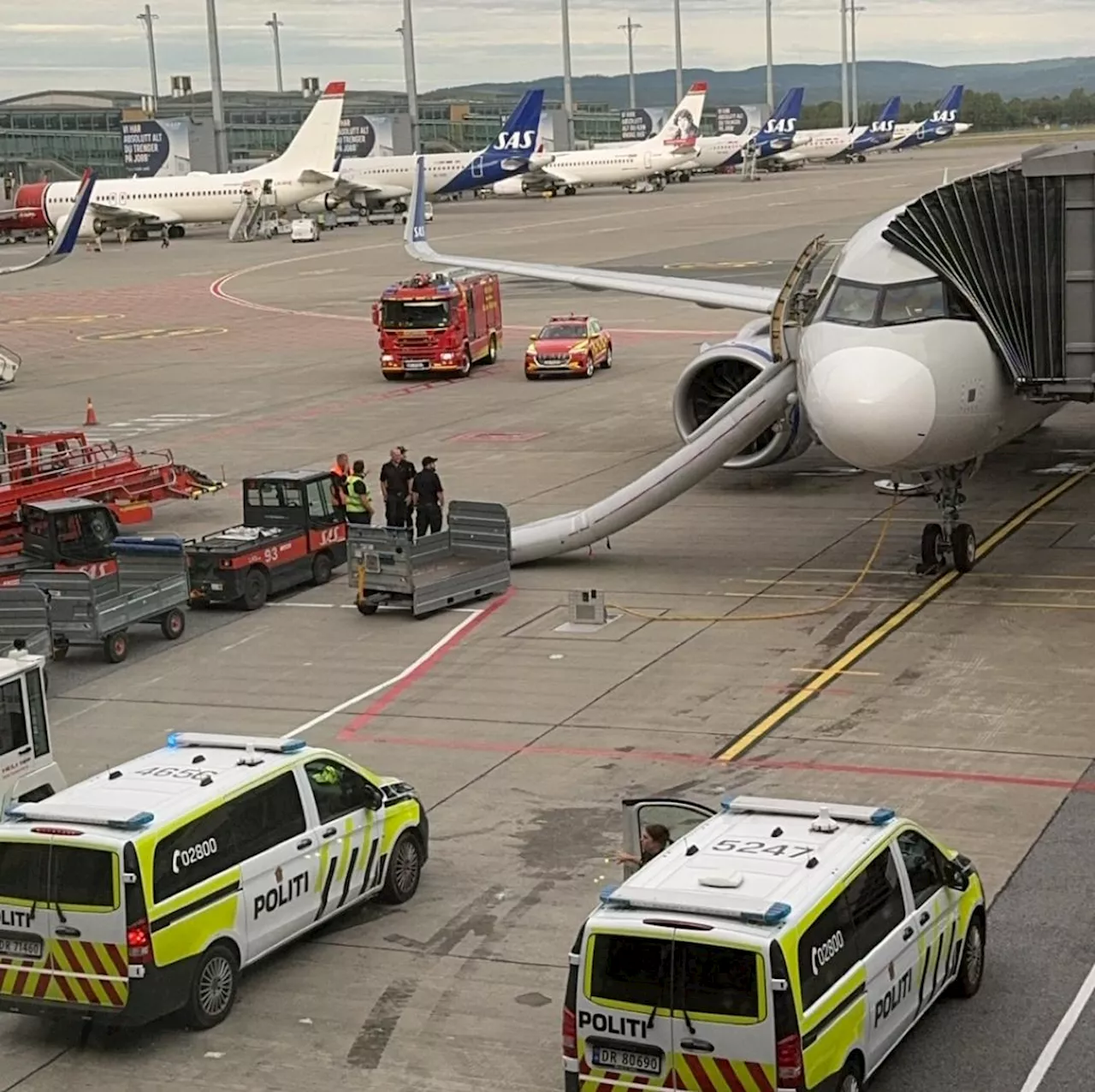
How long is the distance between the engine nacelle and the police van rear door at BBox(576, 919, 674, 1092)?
23.0 metres

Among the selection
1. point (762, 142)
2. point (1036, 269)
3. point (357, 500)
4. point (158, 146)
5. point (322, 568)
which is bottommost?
point (322, 568)

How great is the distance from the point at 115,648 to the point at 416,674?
4.47 metres

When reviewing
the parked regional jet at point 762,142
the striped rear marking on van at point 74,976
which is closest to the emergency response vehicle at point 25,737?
the striped rear marking on van at point 74,976

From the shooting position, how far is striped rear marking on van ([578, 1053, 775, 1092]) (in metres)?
12.1

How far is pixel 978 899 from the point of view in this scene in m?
15.0

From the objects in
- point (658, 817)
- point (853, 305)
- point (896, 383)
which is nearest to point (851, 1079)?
point (658, 817)

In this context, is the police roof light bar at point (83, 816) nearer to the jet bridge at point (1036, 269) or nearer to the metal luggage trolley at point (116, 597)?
the metal luggage trolley at point (116, 597)

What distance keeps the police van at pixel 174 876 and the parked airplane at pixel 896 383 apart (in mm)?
11449

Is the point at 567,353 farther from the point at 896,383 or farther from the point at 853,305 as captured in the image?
the point at 896,383

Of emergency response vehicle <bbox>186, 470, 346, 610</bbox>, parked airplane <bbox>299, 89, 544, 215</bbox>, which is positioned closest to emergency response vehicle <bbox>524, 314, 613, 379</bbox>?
emergency response vehicle <bbox>186, 470, 346, 610</bbox>

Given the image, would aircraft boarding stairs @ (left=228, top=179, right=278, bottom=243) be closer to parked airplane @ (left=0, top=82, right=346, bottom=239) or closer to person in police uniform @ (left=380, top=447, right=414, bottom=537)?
parked airplane @ (left=0, top=82, right=346, bottom=239)

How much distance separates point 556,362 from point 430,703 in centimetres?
3037

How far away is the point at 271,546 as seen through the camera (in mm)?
29672

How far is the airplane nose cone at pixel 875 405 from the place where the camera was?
25.4 metres
